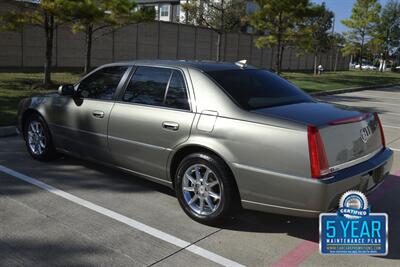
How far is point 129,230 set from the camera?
13.5 feet

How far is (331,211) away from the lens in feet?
12.0

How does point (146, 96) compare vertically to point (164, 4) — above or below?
below

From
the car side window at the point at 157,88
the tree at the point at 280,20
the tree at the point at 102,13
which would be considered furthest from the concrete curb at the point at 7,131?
the tree at the point at 280,20

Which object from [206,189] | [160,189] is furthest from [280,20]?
[206,189]

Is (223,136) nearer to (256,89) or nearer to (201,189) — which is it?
(201,189)

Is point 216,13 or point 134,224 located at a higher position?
point 216,13

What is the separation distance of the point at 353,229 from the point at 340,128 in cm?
88

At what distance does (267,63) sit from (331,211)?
1342 inches

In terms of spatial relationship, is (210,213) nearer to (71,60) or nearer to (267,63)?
(71,60)

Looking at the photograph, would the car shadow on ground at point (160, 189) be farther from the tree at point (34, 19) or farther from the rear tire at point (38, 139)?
the tree at point (34, 19)

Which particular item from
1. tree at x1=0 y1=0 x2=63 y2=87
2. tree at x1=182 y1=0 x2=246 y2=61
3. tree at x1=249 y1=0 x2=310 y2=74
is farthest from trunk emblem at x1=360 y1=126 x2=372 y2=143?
tree at x1=182 y1=0 x2=246 y2=61

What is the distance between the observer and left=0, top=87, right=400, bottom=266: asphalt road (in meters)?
3.61

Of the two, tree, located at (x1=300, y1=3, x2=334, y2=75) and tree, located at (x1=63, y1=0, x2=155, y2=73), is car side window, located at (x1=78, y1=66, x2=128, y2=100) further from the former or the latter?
tree, located at (x1=300, y1=3, x2=334, y2=75)

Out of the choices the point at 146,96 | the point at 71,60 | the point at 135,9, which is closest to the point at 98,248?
the point at 146,96
